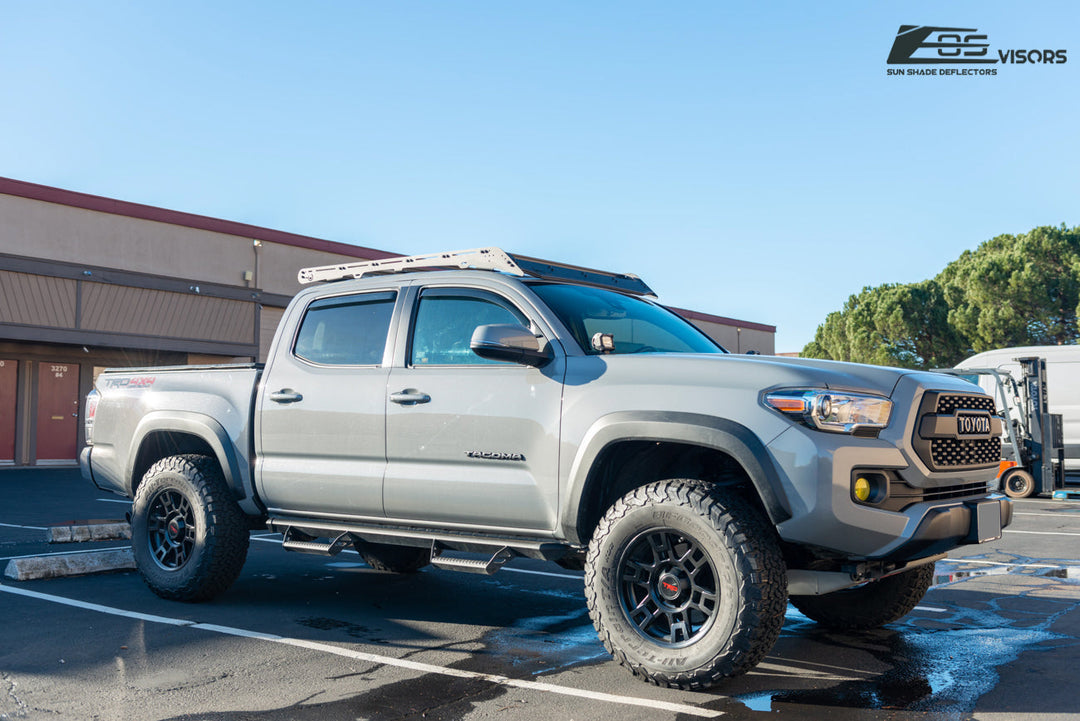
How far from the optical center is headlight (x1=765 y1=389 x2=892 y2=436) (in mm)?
4203

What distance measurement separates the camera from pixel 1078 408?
17703 millimetres

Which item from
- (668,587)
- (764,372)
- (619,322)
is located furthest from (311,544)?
(764,372)

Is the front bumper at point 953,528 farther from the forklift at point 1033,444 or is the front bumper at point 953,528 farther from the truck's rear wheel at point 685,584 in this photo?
the forklift at point 1033,444

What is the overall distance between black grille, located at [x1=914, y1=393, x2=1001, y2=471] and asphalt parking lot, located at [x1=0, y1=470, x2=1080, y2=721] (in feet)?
3.45

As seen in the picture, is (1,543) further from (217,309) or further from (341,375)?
(217,309)

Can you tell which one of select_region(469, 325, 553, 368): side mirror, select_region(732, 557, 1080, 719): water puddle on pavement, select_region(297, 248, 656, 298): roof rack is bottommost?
select_region(732, 557, 1080, 719): water puddle on pavement

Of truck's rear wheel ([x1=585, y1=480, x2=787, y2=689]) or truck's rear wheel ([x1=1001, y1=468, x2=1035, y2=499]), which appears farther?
truck's rear wheel ([x1=1001, y1=468, x2=1035, y2=499])

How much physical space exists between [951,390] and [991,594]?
3145mm

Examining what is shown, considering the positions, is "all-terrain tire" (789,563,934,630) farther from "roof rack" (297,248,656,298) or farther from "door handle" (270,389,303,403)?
"door handle" (270,389,303,403)

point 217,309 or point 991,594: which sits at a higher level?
point 217,309

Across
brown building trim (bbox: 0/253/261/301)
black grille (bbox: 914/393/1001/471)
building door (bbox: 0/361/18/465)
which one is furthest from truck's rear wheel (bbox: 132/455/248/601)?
building door (bbox: 0/361/18/465)

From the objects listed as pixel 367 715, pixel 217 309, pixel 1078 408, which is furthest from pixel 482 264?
pixel 217 309

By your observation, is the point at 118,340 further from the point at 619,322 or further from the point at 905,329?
the point at 905,329

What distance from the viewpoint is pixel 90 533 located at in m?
9.03
